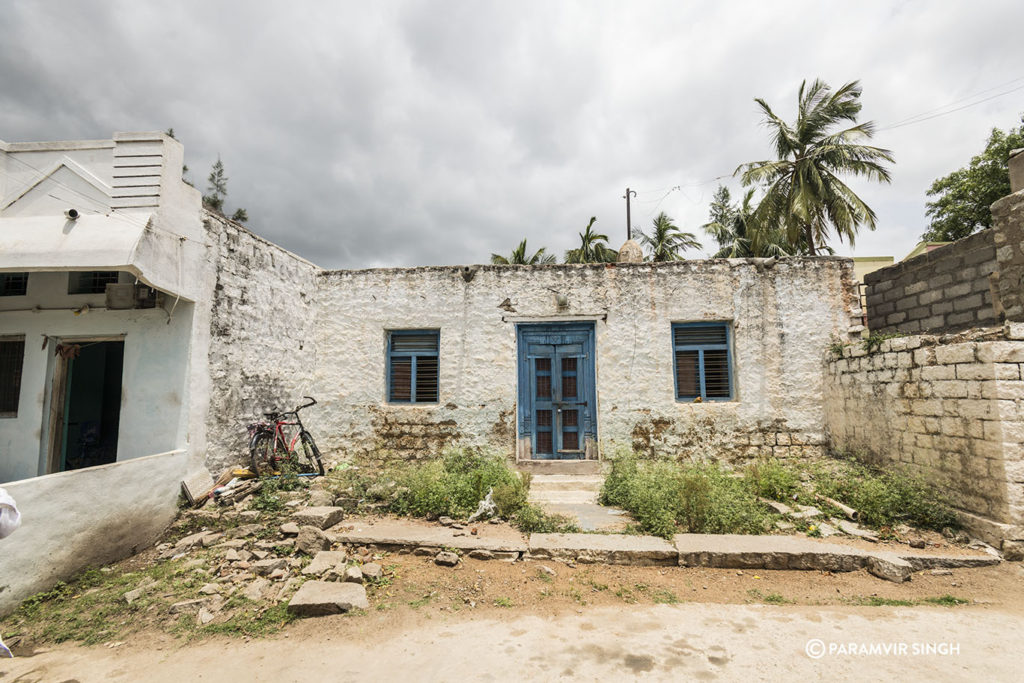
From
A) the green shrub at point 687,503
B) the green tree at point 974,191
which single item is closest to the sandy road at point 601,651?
the green shrub at point 687,503

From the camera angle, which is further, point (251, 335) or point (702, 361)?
point (702, 361)

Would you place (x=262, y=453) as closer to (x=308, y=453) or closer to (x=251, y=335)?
(x=308, y=453)

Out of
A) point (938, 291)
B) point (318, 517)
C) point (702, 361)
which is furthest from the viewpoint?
point (702, 361)

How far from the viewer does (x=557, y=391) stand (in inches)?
322

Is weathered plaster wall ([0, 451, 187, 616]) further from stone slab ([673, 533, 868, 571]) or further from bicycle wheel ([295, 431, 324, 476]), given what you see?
stone slab ([673, 533, 868, 571])

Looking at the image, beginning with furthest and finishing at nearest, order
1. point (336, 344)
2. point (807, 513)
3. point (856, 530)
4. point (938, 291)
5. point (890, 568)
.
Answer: point (336, 344)
point (938, 291)
point (807, 513)
point (856, 530)
point (890, 568)

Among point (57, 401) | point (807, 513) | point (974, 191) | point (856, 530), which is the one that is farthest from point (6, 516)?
point (974, 191)

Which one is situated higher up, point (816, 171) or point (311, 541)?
point (816, 171)

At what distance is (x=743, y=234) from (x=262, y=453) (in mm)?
19848

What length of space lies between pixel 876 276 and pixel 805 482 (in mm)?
3917

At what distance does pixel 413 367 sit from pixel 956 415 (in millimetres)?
7715

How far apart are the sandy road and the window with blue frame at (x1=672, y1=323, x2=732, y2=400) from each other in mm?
4380

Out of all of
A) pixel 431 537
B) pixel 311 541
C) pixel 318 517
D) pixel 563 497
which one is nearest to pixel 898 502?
pixel 563 497

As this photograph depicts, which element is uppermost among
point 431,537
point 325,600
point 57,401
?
point 57,401
